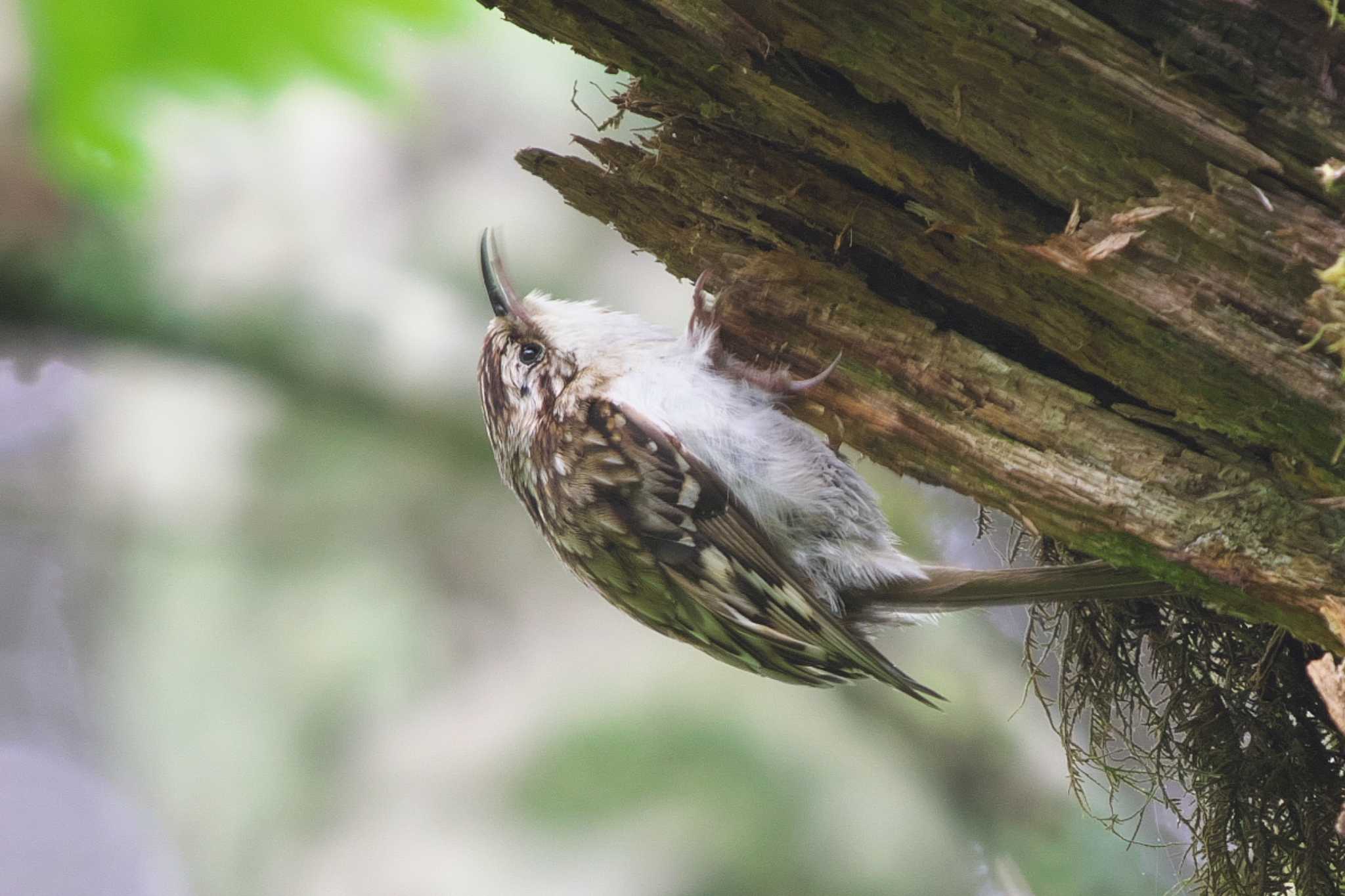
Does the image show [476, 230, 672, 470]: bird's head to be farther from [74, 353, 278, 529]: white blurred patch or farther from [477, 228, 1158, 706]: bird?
[74, 353, 278, 529]: white blurred patch

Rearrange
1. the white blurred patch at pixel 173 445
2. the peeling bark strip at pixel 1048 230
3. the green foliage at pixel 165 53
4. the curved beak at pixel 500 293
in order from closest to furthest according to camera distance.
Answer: the green foliage at pixel 165 53 → the peeling bark strip at pixel 1048 230 → the curved beak at pixel 500 293 → the white blurred patch at pixel 173 445

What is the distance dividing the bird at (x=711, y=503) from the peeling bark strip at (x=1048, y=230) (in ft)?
0.57

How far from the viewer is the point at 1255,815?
6.13 ft

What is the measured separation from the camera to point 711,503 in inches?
70.0

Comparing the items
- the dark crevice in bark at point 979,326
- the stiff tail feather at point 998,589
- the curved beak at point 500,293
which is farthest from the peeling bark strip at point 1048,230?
the curved beak at point 500,293

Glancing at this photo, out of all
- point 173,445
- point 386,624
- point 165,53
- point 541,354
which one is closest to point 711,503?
point 541,354

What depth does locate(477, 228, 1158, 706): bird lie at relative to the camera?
1.77 metres

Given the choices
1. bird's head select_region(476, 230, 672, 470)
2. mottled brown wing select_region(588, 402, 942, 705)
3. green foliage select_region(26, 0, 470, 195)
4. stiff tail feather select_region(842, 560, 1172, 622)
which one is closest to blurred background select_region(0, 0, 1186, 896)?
stiff tail feather select_region(842, 560, 1172, 622)

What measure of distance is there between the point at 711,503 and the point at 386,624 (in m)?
2.07

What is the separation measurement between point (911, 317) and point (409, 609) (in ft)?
8.09

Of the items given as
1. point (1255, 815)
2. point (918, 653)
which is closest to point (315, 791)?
point (918, 653)

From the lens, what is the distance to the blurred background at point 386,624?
3117mm

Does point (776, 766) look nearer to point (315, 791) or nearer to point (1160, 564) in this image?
point (315, 791)

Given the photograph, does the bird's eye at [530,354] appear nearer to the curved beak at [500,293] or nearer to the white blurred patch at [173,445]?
the curved beak at [500,293]
